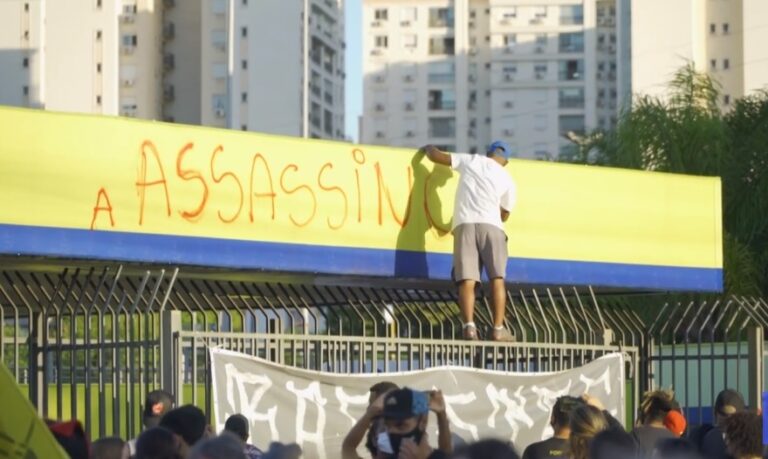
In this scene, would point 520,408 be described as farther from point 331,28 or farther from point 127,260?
point 331,28

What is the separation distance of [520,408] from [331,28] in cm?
12507

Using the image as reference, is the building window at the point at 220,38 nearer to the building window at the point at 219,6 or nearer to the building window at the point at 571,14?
the building window at the point at 219,6

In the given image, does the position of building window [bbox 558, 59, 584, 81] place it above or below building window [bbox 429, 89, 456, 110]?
above

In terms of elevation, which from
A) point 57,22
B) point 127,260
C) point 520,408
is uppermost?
point 57,22

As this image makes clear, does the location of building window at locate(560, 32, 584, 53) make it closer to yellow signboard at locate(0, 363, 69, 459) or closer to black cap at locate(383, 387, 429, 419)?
black cap at locate(383, 387, 429, 419)

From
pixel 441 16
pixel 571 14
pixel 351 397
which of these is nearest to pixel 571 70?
pixel 571 14

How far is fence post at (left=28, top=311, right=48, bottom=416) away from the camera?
1492 centimetres

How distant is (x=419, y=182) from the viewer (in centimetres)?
1499

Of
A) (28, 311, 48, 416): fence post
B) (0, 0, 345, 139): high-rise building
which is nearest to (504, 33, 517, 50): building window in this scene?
(0, 0, 345, 139): high-rise building

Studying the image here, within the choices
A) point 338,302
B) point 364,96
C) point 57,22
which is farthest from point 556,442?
point 364,96

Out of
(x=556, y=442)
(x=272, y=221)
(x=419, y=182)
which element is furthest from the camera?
(x=419, y=182)

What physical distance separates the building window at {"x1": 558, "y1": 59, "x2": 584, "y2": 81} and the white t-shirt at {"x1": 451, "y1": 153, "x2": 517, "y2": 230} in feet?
437

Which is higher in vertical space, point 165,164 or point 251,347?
point 165,164

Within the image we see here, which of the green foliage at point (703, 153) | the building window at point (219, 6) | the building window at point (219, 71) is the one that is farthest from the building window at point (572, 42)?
the green foliage at point (703, 153)
